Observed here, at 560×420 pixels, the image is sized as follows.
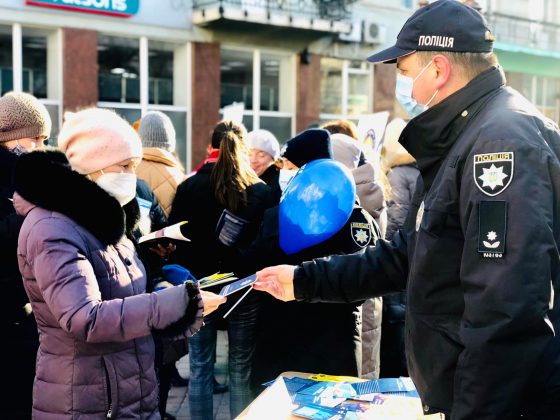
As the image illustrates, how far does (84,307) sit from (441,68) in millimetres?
1382

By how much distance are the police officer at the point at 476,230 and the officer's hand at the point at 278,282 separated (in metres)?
0.61

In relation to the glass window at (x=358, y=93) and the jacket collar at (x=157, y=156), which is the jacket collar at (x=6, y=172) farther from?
the glass window at (x=358, y=93)

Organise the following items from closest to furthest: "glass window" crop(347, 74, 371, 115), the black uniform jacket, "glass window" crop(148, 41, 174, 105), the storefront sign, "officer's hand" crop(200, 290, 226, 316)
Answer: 1. the black uniform jacket
2. "officer's hand" crop(200, 290, 226, 316)
3. the storefront sign
4. "glass window" crop(148, 41, 174, 105)
5. "glass window" crop(347, 74, 371, 115)

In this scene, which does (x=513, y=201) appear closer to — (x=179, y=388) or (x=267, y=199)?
(x=267, y=199)

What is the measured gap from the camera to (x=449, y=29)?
2.04 meters

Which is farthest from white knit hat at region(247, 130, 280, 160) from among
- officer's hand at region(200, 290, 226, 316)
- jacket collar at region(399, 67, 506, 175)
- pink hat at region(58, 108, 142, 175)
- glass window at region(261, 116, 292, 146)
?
glass window at region(261, 116, 292, 146)

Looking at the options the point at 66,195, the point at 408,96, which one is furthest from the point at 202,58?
the point at 408,96

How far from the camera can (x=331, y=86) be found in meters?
16.4

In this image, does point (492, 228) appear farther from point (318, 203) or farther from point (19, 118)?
point (19, 118)

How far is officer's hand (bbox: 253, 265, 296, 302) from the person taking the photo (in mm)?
2709

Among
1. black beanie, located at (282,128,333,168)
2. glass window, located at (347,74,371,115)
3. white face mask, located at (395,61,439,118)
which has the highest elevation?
glass window, located at (347,74,371,115)

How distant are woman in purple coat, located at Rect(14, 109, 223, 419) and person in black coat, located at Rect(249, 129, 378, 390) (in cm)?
99

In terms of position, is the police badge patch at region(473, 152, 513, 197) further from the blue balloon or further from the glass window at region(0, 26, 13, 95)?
the glass window at region(0, 26, 13, 95)

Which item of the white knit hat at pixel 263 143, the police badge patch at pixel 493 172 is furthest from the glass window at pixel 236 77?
the police badge patch at pixel 493 172
